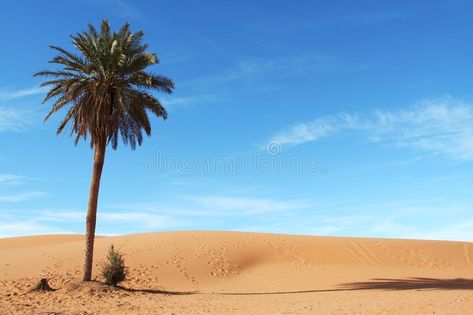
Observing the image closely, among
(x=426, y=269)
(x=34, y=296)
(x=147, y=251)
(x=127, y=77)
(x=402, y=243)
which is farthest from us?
(x=402, y=243)

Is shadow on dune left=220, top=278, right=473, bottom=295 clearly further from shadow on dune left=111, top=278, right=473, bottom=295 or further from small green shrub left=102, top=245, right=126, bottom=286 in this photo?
small green shrub left=102, top=245, right=126, bottom=286

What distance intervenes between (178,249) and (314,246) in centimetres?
1187

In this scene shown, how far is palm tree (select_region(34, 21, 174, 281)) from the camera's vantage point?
22.6 meters

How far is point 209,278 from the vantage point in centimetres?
2831

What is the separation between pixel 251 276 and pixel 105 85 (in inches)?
585

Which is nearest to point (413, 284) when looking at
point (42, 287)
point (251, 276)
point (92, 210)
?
point (251, 276)

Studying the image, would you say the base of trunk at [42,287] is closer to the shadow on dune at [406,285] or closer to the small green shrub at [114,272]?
the small green shrub at [114,272]

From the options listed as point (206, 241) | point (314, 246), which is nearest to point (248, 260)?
point (206, 241)

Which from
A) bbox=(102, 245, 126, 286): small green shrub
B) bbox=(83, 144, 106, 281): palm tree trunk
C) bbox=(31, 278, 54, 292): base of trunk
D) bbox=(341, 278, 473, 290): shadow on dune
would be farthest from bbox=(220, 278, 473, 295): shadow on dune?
bbox=(31, 278, 54, 292): base of trunk

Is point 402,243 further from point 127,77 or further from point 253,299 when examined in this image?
point 127,77

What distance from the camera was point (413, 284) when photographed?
26.0 meters

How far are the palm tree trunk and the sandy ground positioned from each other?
1.17 metres

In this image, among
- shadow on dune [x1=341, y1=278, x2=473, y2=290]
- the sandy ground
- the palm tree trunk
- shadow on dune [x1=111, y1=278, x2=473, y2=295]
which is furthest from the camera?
shadow on dune [x1=341, y1=278, x2=473, y2=290]

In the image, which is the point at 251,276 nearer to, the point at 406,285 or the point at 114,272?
the point at 406,285
